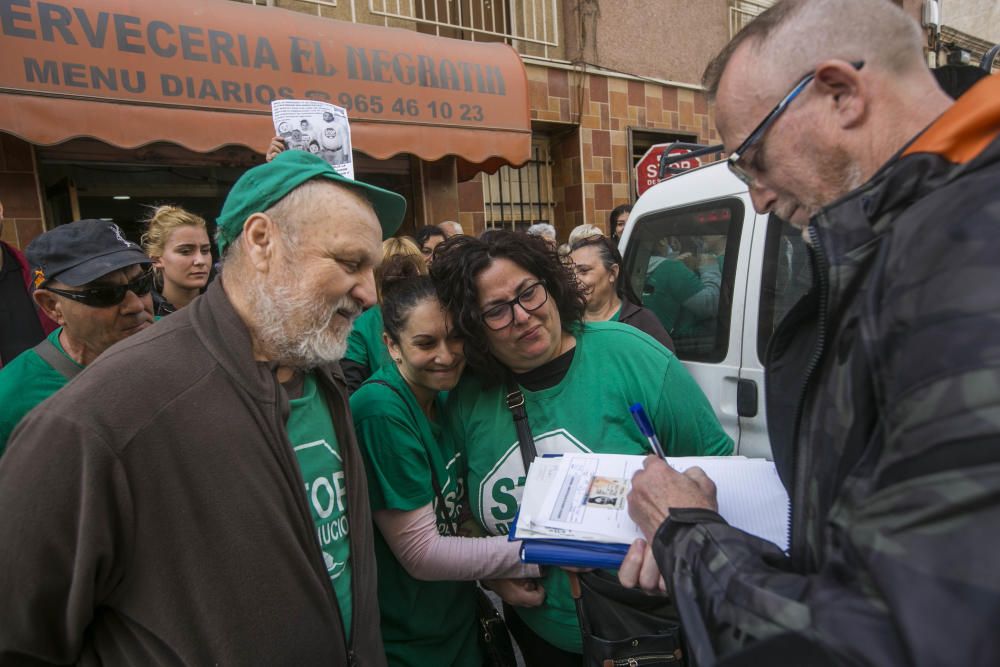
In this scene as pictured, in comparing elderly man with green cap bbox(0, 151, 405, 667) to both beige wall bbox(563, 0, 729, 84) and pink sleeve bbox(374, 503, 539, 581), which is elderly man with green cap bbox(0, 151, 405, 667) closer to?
pink sleeve bbox(374, 503, 539, 581)

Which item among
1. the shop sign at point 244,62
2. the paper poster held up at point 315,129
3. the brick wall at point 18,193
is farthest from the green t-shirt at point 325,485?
the brick wall at point 18,193

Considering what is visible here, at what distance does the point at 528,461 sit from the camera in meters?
1.60

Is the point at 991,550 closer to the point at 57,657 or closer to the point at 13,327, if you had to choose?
the point at 57,657

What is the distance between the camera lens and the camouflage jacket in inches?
21.2

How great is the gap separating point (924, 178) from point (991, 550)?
0.42 meters

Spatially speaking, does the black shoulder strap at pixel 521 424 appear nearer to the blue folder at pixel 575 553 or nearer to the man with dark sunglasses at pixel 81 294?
the blue folder at pixel 575 553

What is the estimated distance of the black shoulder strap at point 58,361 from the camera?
5.86 ft

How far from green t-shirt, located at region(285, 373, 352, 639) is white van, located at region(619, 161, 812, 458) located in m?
1.87

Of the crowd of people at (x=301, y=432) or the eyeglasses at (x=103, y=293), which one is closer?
the crowd of people at (x=301, y=432)

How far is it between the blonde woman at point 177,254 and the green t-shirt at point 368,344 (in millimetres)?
1186

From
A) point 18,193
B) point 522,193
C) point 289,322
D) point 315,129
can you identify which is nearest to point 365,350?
point 315,129

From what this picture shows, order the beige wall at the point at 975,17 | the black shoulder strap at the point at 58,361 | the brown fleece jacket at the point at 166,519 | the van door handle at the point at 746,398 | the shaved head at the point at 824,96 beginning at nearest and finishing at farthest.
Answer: the shaved head at the point at 824,96, the brown fleece jacket at the point at 166,519, the black shoulder strap at the point at 58,361, the van door handle at the point at 746,398, the beige wall at the point at 975,17

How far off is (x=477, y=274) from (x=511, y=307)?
0.15 metres

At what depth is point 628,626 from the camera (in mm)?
1374
